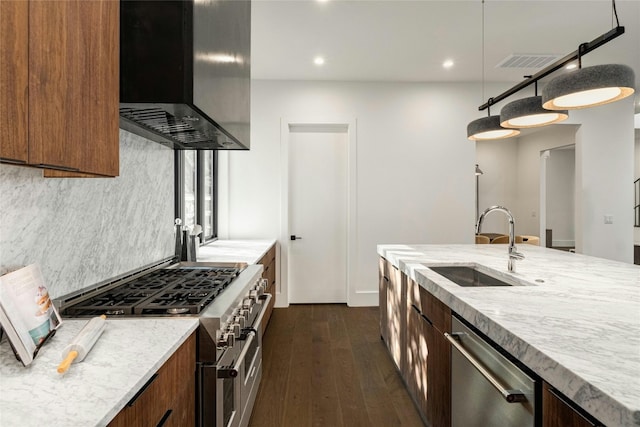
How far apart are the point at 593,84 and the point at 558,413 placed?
142cm

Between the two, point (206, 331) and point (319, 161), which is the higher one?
point (319, 161)

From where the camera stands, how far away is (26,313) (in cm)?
102

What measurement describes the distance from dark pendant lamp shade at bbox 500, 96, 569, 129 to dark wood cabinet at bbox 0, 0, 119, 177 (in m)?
2.18

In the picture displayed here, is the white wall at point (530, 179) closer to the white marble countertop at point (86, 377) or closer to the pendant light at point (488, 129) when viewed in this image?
the pendant light at point (488, 129)

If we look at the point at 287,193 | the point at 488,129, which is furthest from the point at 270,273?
the point at 488,129

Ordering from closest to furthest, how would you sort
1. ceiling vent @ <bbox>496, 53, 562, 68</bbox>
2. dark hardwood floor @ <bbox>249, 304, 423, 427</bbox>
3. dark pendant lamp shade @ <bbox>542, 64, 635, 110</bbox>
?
dark pendant lamp shade @ <bbox>542, 64, 635, 110</bbox> → dark hardwood floor @ <bbox>249, 304, 423, 427</bbox> → ceiling vent @ <bbox>496, 53, 562, 68</bbox>

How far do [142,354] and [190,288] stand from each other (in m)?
0.71

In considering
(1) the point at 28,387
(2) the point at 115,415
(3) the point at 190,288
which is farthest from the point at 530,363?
(3) the point at 190,288

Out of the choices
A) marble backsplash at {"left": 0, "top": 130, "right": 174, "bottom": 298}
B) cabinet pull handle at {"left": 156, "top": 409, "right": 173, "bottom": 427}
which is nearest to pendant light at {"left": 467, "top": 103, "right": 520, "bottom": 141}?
marble backsplash at {"left": 0, "top": 130, "right": 174, "bottom": 298}

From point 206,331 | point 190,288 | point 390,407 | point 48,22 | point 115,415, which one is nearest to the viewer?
point 115,415

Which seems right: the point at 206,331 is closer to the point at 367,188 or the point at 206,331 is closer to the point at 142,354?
the point at 142,354

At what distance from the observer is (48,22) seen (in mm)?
891

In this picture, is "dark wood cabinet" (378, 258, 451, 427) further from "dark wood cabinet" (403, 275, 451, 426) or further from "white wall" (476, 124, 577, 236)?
"white wall" (476, 124, 577, 236)

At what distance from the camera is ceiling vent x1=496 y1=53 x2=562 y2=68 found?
3.78 m
